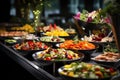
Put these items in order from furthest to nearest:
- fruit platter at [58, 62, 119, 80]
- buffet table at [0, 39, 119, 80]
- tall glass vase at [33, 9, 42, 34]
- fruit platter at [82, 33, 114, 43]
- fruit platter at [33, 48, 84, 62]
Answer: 1. tall glass vase at [33, 9, 42, 34]
2. fruit platter at [82, 33, 114, 43]
3. fruit platter at [33, 48, 84, 62]
4. buffet table at [0, 39, 119, 80]
5. fruit platter at [58, 62, 119, 80]

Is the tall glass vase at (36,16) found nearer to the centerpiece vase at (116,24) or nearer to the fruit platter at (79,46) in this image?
the fruit platter at (79,46)

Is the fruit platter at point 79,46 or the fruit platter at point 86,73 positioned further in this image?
the fruit platter at point 79,46

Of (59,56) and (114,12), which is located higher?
(114,12)

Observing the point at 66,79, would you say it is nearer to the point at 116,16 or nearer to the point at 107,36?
the point at 116,16

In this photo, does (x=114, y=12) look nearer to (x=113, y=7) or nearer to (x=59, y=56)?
(x=113, y=7)

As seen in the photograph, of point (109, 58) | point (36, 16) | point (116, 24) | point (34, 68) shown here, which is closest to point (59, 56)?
point (34, 68)

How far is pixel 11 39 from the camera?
4.69 metres

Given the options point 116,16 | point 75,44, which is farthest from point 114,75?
point 75,44

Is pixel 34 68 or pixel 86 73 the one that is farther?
pixel 34 68

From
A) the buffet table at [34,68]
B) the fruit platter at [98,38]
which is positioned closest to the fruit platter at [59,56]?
the buffet table at [34,68]

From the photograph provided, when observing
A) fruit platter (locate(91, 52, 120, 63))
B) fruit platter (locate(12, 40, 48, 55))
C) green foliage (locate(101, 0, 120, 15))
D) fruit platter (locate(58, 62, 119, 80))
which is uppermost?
green foliage (locate(101, 0, 120, 15))

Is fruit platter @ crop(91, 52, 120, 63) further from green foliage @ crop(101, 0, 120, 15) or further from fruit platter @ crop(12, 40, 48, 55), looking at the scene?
fruit platter @ crop(12, 40, 48, 55)

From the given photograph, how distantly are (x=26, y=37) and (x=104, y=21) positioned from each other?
61.7 inches

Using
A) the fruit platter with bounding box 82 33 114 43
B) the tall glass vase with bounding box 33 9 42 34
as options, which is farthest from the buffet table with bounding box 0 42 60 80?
the tall glass vase with bounding box 33 9 42 34
